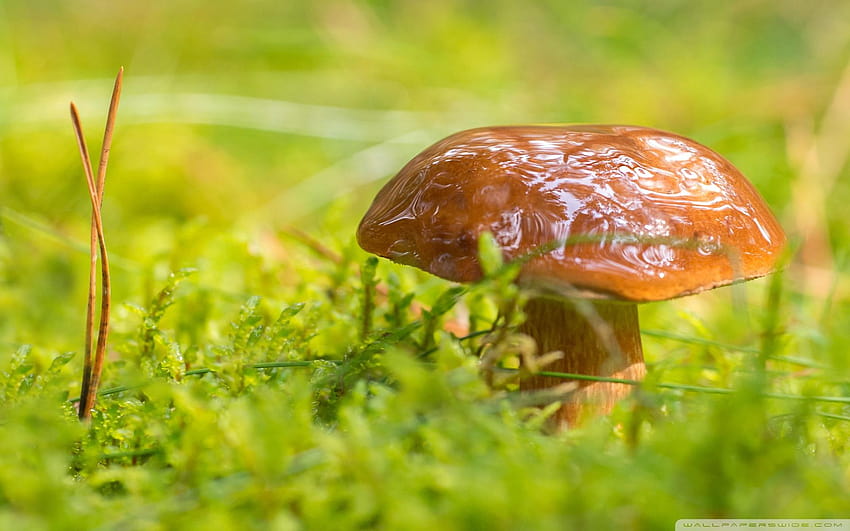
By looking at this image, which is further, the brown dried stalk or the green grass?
Answer: the brown dried stalk

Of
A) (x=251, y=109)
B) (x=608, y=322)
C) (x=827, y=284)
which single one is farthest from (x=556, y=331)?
(x=251, y=109)

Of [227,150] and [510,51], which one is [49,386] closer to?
[227,150]

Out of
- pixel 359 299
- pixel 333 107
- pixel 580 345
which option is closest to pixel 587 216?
pixel 580 345

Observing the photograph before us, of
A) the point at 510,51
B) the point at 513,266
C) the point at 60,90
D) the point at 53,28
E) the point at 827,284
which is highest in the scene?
the point at 53,28

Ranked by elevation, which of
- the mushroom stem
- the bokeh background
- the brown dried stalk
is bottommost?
the mushroom stem

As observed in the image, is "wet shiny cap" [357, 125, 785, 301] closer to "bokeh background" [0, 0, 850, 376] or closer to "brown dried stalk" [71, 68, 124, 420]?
"brown dried stalk" [71, 68, 124, 420]

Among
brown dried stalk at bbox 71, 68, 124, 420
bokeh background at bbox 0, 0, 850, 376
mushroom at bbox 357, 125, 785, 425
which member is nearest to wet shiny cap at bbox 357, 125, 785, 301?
mushroom at bbox 357, 125, 785, 425
